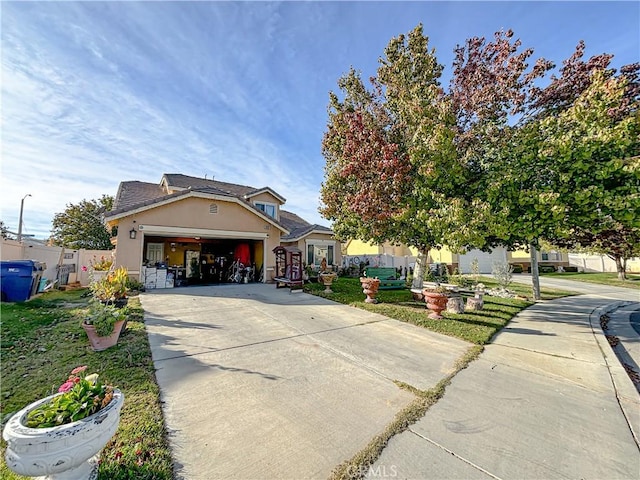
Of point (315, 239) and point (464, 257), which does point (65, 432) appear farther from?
point (464, 257)

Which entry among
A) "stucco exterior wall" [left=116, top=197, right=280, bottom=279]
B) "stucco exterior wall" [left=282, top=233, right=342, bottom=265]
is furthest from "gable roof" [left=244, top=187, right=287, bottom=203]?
"stucco exterior wall" [left=116, top=197, right=280, bottom=279]

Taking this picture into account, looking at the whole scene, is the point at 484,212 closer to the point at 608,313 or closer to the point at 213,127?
the point at 608,313

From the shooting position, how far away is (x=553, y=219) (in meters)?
6.81

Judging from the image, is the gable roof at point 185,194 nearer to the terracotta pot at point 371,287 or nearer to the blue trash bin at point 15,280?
the blue trash bin at point 15,280

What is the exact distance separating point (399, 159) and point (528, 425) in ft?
25.9

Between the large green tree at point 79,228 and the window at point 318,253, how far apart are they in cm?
1850

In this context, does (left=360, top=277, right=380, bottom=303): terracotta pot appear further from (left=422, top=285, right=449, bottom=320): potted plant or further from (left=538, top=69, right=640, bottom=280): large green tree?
(left=538, top=69, right=640, bottom=280): large green tree

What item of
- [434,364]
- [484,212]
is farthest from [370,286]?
[434,364]

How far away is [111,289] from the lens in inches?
288

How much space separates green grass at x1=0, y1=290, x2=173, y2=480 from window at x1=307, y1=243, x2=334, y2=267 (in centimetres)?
1240

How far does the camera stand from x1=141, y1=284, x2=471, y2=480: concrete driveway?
2678 millimetres

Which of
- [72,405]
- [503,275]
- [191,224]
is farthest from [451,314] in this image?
[191,224]

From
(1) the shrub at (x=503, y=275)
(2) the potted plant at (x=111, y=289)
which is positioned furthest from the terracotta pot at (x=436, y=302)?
(2) the potted plant at (x=111, y=289)

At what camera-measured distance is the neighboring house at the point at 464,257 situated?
2766 centimetres
